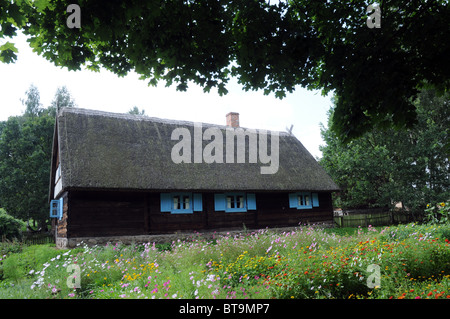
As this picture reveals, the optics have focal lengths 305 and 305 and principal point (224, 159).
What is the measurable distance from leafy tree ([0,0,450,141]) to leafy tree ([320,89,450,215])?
725 inches

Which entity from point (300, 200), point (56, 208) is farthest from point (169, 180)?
point (300, 200)

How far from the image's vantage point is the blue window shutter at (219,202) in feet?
48.9

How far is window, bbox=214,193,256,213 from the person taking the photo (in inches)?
592

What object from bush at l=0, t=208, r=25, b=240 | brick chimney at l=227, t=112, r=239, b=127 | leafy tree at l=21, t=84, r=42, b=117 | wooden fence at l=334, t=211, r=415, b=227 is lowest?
wooden fence at l=334, t=211, r=415, b=227

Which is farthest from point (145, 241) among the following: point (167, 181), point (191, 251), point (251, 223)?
point (191, 251)

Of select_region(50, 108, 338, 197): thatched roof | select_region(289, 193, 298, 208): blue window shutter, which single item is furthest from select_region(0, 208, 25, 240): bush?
select_region(289, 193, 298, 208): blue window shutter

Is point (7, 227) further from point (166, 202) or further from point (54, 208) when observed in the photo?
point (166, 202)

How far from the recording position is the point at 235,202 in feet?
51.1

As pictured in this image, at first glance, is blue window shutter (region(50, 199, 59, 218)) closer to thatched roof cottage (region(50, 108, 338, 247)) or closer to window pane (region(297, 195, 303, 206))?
thatched roof cottage (region(50, 108, 338, 247))

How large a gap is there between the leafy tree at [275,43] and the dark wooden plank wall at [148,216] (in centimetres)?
838

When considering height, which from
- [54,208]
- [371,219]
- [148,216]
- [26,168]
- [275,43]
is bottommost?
[371,219]

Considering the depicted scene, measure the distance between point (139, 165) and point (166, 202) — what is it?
6.76 feet

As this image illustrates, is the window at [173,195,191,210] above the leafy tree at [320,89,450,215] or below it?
below

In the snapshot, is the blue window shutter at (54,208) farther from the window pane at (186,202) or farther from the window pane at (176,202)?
the window pane at (186,202)
